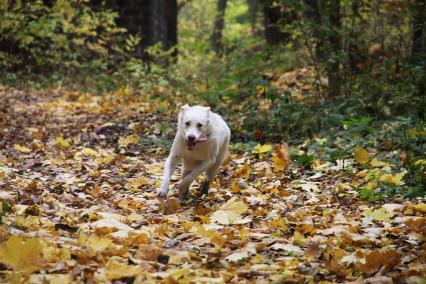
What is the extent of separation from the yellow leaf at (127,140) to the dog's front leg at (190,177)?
3138 millimetres

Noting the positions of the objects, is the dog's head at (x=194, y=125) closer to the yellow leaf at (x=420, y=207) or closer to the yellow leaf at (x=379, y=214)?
the yellow leaf at (x=379, y=214)

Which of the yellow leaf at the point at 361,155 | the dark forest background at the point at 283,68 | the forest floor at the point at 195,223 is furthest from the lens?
the dark forest background at the point at 283,68

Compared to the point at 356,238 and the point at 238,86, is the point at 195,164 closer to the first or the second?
the point at 356,238

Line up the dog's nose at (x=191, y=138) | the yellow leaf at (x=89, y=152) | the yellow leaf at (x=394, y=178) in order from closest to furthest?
the dog's nose at (x=191, y=138)
the yellow leaf at (x=394, y=178)
the yellow leaf at (x=89, y=152)

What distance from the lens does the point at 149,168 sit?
749cm

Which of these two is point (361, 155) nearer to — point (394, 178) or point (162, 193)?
point (394, 178)

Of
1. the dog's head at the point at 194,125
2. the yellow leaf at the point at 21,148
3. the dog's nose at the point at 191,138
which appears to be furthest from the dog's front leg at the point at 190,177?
the yellow leaf at the point at 21,148

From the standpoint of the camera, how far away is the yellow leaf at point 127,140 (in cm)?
906

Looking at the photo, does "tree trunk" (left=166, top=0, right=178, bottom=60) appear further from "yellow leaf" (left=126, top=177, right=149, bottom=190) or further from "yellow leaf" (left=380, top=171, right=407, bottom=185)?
"yellow leaf" (left=380, top=171, right=407, bottom=185)

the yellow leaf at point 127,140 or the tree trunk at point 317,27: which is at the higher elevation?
the tree trunk at point 317,27

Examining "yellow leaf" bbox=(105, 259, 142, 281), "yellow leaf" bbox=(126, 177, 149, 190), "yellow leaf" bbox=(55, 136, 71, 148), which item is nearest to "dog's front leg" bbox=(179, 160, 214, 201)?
"yellow leaf" bbox=(126, 177, 149, 190)

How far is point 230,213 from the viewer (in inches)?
200

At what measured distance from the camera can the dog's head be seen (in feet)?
18.6

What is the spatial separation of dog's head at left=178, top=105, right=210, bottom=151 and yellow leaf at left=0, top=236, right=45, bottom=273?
254cm
